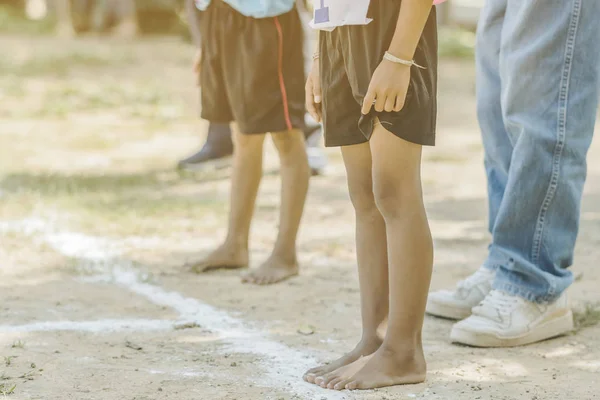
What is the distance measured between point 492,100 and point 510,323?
33.1 inches

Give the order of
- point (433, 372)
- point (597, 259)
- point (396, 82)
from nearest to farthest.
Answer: point (396, 82), point (433, 372), point (597, 259)

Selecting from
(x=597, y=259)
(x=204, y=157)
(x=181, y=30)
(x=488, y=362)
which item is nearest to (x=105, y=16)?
A: (x=181, y=30)

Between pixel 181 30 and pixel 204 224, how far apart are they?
12.1 m

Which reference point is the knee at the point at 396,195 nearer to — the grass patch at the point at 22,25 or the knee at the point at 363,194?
the knee at the point at 363,194

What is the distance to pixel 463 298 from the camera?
144 inches

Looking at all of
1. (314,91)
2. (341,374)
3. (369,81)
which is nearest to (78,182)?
(314,91)

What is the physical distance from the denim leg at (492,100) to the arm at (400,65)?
97cm

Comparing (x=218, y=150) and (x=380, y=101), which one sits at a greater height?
(x=380, y=101)

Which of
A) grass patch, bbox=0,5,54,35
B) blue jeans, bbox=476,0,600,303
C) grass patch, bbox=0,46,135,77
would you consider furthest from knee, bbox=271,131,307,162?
grass patch, bbox=0,5,54,35

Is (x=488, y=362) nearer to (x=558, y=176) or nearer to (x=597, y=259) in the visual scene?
(x=558, y=176)

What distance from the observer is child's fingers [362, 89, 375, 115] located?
104 inches

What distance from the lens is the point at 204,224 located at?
5.24 metres

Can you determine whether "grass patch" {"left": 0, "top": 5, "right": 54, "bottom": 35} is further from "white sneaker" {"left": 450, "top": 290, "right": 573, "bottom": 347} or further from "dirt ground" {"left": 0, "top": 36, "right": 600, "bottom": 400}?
"white sneaker" {"left": 450, "top": 290, "right": 573, "bottom": 347}

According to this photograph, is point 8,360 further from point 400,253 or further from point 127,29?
point 127,29
